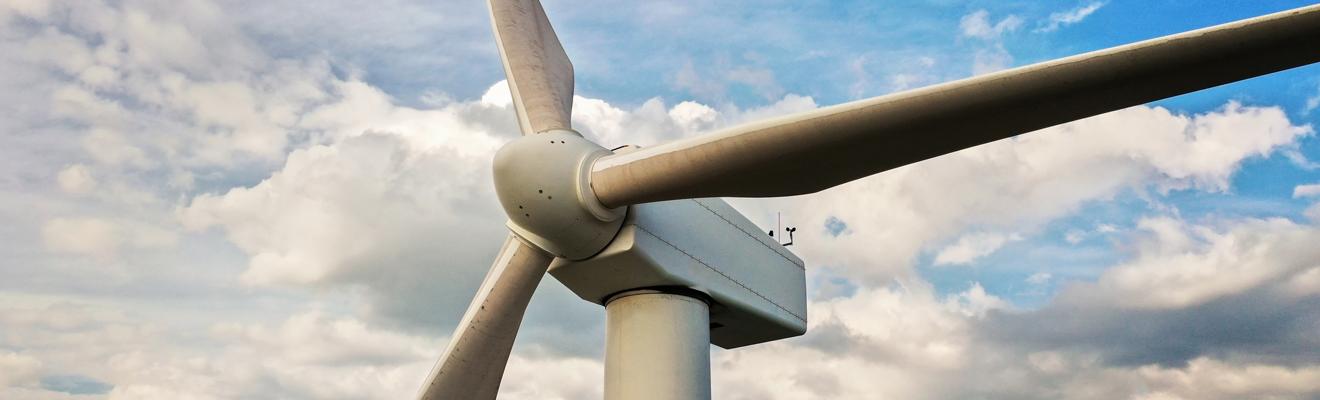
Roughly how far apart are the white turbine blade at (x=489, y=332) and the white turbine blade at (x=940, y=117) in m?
1.71

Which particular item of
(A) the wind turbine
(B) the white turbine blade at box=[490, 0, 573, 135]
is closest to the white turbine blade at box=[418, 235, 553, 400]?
(A) the wind turbine

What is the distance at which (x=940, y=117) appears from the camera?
10641mm

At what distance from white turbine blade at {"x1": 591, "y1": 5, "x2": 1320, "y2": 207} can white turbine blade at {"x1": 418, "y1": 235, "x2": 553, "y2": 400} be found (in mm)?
1709

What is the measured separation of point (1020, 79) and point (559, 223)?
539 cm

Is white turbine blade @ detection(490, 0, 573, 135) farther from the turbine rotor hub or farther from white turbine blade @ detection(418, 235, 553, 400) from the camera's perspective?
white turbine blade @ detection(418, 235, 553, 400)

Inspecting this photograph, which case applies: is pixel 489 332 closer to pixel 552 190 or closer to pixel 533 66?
pixel 552 190

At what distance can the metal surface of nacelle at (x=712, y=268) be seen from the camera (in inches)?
541

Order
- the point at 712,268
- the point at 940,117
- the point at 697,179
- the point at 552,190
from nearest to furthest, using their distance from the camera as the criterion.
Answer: the point at 940,117, the point at 697,179, the point at 552,190, the point at 712,268

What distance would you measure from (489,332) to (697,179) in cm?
372

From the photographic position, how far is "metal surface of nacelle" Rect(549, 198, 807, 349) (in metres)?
13.7

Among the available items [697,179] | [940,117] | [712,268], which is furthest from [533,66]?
[940,117]

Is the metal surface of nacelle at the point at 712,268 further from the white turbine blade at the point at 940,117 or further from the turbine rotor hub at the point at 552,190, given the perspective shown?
the white turbine blade at the point at 940,117

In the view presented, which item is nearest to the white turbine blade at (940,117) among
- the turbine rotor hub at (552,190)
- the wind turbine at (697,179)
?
the wind turbine at (697,179)

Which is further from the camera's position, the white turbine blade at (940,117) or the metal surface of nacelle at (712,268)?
the metal surface of nacelle at (712,268)
